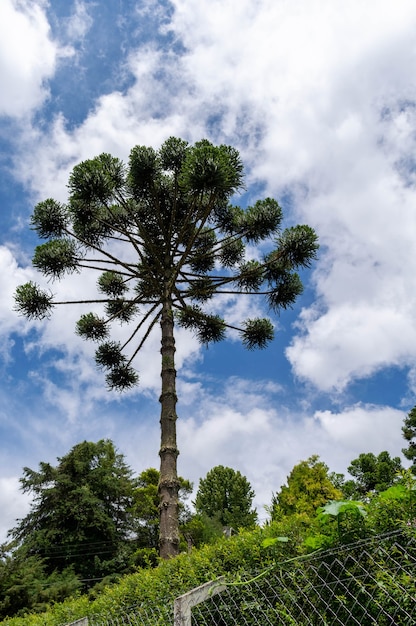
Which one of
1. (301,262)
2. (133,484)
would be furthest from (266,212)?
(133,484)

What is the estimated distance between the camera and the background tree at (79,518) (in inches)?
821

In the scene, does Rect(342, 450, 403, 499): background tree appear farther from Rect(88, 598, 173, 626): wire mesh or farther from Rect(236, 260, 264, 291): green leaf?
Rect(88, 598, 173, 626): wire mesh

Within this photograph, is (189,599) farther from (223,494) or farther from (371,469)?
(223,494)

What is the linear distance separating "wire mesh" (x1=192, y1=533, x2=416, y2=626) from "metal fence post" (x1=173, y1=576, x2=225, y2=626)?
0.40ft

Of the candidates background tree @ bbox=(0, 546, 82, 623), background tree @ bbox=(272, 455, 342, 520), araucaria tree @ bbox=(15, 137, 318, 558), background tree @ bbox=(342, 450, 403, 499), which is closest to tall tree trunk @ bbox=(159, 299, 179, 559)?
araucaria tree @ bbox=(15, 137, 318, 558)

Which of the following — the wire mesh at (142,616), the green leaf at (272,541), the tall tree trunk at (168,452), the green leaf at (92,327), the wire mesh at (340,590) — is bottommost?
the wire mesh at (340,590)

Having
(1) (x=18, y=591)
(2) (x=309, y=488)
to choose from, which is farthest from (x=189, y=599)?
(2) (x=309, y=488)

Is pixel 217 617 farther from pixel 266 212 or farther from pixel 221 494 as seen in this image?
pixel 221 494

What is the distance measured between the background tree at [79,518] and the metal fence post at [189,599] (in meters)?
19.0

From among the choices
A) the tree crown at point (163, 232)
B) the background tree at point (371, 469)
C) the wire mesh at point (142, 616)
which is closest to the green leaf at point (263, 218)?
the tree crown at point (163, 232)

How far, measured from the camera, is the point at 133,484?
25344 mm

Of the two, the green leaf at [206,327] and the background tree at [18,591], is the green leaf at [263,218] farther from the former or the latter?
the background tree at [18,591]

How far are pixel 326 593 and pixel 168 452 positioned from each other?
232 inches

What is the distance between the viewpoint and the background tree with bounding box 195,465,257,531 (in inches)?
1422
